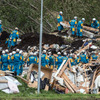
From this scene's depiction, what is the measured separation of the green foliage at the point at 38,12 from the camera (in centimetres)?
4059

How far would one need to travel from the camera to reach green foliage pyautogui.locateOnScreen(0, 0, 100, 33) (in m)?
40.6

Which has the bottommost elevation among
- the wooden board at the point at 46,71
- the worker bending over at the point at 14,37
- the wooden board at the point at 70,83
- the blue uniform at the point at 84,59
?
the wooden board at the point at 70,83

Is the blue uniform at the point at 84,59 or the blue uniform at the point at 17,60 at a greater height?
the blue uniform at the point at 84,59

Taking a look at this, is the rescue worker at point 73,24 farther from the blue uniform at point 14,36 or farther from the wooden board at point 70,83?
the wooden board at point 70,83

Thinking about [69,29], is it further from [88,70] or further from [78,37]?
[88,70]

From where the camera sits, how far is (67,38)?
99.0 ft

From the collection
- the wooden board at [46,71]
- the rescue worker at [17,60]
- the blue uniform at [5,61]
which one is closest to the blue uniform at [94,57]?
the rescue worker at [17,60]

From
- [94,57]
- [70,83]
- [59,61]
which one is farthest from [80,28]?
[70,83]

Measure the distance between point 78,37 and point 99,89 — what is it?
1290 centimetres

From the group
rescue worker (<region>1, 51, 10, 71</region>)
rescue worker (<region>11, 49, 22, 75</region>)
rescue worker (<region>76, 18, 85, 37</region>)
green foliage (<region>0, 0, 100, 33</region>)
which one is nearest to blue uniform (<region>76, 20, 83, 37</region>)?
rescue worker (<region>76, 18, 85, 37</region>)

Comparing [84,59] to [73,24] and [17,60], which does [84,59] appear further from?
[17,60]

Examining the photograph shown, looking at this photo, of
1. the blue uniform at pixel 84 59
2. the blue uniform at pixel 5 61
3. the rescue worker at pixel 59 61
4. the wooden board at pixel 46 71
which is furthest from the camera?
the blue uniform at pixel 84 59

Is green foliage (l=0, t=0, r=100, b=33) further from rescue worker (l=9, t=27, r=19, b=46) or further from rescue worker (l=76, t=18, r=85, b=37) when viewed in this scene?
rescue worker (l=9, t=27, r=19, b=46)

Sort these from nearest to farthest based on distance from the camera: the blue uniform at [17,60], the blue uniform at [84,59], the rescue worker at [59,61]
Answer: the blue uniform at [17,60] → the rescue worker at [59,61] → the blue uniform at [84,59]
